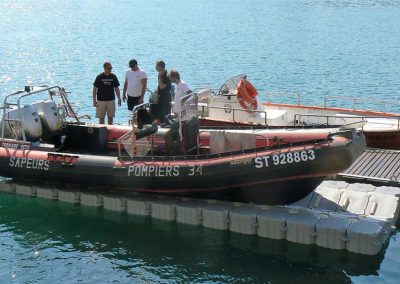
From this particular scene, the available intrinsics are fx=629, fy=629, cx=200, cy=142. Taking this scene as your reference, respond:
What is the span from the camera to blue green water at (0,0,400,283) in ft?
32.0

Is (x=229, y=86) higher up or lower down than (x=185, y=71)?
lower down

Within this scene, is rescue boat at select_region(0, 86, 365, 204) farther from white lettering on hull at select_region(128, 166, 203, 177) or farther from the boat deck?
the boat deck

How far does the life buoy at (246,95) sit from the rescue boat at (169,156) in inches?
134

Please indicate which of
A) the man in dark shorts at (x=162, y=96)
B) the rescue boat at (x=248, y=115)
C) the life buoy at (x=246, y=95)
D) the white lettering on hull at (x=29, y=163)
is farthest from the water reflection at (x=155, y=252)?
the life buoy at (x=246, y=95)

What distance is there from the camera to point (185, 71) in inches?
1244

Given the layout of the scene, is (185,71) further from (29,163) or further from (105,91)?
(29,163)

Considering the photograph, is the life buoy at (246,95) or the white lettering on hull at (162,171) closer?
the white lettering on hull at (162,171)

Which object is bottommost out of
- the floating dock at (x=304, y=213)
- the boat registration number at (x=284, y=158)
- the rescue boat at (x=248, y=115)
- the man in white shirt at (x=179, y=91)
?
the floating dock at (x=304, y=213)

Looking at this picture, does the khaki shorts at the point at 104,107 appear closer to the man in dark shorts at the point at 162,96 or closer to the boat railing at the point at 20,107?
the boat railing at the point at 20,107

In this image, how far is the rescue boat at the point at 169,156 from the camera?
10.3m

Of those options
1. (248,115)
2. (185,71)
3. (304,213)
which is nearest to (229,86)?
(248,115)

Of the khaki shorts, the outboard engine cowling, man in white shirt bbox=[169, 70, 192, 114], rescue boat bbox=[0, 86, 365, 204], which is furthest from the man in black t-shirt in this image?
man in white shirt bbox=[169, 70, 192, 114]

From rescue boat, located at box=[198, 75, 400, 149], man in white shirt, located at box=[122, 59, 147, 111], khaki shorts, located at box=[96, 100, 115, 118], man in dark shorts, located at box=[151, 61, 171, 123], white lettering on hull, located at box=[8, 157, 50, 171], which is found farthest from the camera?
rescue boat, located at box=[198, 75, 400, 149]

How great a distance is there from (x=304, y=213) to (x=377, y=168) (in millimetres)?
3064
